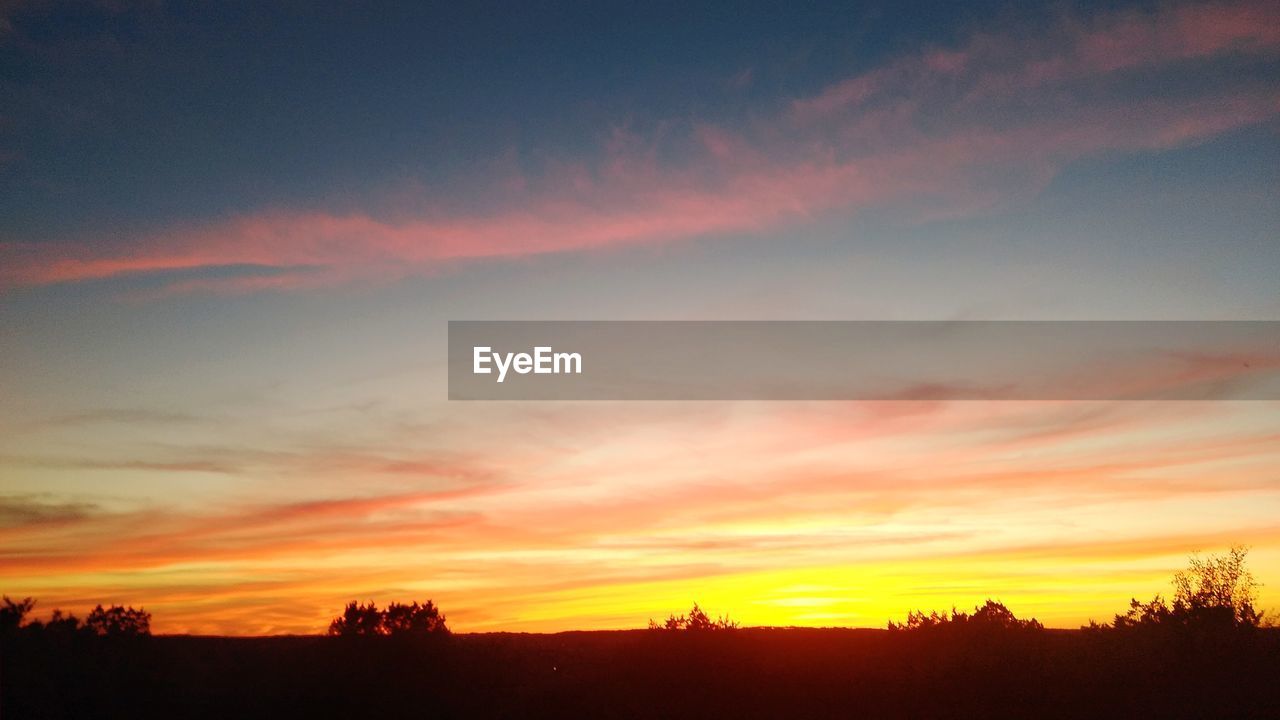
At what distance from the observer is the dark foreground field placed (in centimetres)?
2348

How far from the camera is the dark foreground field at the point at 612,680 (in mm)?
23484

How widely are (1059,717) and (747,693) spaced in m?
8.90

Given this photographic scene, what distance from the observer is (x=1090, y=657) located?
110ft

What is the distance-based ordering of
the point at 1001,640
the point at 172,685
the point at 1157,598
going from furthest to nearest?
the point at 1157,598 → the point at 1001,640 → the point at 172,685

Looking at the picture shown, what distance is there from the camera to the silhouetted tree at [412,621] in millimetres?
31516

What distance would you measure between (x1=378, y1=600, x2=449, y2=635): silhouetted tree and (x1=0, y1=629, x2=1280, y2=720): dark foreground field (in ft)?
3.80

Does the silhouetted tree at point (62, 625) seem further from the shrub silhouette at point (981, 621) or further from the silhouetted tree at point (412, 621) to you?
the shrub silhouette at point (981, 621)

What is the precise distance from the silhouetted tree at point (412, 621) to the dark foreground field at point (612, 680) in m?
1.16

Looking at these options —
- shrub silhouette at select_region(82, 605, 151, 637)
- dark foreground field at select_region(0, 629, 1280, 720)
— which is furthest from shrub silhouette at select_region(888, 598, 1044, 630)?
shrub silhouette at select_region(82, 605, 151, 637)

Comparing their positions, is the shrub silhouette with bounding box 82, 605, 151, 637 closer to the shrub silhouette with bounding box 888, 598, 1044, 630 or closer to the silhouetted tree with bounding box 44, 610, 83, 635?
the silhouetted tree with bounding box 44, 610, 83, 635

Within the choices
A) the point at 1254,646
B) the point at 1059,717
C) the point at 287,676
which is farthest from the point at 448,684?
the point at 1254,646

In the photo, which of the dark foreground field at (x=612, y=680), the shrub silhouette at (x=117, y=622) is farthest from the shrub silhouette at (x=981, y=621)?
the shrub silhouette at (x=117, y=622)

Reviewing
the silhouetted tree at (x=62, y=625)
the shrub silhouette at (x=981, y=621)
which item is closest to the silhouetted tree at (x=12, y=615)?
the silhouetted tree at (x=62, y=625)

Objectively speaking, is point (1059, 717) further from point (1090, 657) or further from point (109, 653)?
point (109, 653)
